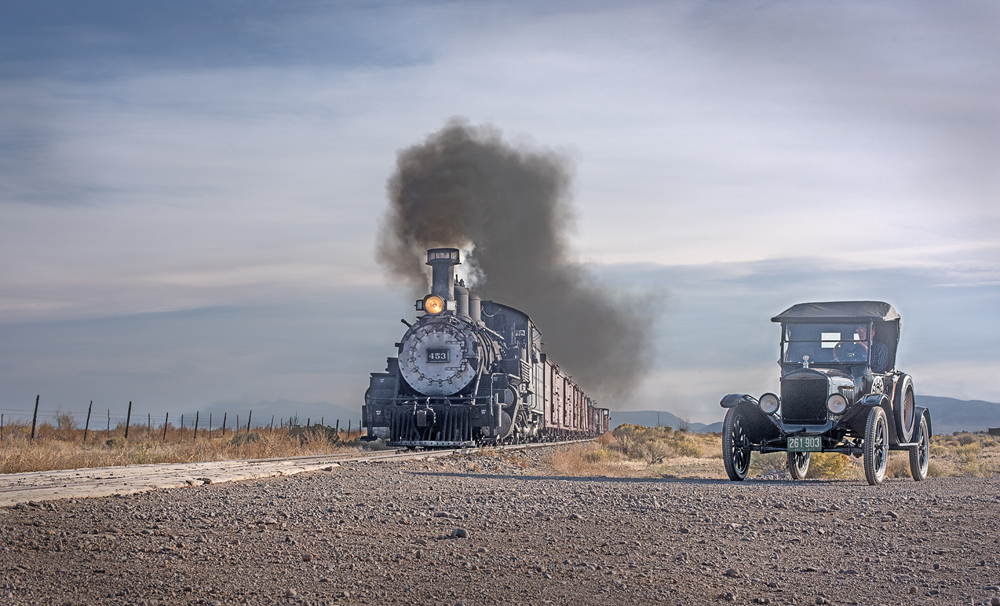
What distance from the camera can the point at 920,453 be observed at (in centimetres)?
1642

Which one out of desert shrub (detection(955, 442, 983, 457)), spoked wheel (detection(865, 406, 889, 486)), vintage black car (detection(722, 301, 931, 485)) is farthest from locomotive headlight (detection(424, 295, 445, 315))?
desert shrub (detection(955, 442, 983, 457))

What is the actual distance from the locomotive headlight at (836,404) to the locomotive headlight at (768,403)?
82 centimetres

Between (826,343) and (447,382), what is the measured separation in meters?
13.4

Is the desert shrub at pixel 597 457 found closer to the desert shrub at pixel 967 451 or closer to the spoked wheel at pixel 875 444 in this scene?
the desert shrub at pixel 967 451

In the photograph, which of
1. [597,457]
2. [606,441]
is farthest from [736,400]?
[606,441]

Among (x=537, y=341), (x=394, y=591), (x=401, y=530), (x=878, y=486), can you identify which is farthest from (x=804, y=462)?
(x=537, y=341)

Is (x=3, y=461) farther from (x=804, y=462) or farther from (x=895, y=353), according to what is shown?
(x=895, y=353)

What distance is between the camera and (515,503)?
10.2 m

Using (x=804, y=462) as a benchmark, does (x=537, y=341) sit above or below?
above

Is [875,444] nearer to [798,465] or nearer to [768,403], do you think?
[768,403]

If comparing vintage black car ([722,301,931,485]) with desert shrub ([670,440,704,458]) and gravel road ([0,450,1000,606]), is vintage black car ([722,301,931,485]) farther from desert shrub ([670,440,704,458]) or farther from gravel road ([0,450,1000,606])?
desert shrub ([670,440,704,458])

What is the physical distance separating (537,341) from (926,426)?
1863 cm

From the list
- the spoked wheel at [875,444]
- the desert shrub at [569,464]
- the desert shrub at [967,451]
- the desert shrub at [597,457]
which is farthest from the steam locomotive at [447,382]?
the desert shrub at [967,451]

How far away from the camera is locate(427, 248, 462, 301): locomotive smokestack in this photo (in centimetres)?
2770
